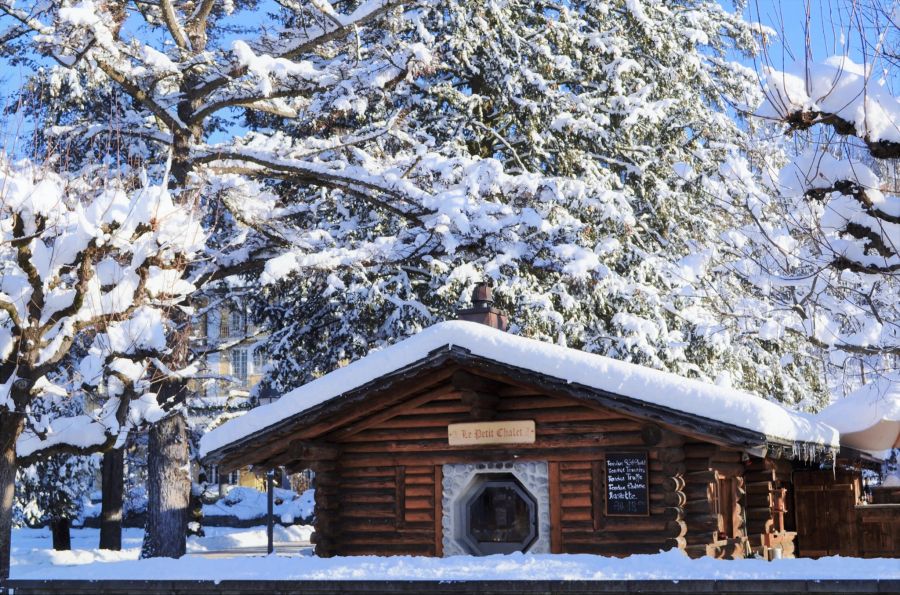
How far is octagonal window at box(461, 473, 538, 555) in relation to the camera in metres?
13.7

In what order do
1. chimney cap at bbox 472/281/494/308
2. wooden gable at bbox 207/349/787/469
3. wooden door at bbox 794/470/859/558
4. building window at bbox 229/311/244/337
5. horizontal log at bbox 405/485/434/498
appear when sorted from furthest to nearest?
1. building window at bbox 229/311/244/337
2. wooden door at bbox 794/470/859/558
3. chimney cap at bbox 472/281/494/308
4. horizontal log at bbox 405/485/434/498
5. wooden gable at bbox 207/349/787/469

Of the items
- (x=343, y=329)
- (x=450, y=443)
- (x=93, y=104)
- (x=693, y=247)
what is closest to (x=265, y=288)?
(x=343, y=329)

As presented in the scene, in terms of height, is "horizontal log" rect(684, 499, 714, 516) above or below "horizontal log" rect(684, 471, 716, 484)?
below

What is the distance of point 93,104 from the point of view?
2386 centimetres

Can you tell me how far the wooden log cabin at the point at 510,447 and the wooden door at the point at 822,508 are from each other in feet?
14.1

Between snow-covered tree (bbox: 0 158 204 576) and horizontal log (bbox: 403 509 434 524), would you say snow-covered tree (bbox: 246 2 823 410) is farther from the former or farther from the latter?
horizontal log (bbox: 403 509 434 524)

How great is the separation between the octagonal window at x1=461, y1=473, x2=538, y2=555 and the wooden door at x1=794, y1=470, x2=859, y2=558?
6848mm

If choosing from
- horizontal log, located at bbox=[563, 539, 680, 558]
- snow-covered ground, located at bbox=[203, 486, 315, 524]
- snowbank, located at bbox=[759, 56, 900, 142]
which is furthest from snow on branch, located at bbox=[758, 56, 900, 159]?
snow-covered ground, located at bbox=[203, 486, 315, 524]

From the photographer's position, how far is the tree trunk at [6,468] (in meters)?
12.8

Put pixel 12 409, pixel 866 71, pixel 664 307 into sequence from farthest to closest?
1. pixel 664 307
2. pixel 12 409
3. pixel 866 71

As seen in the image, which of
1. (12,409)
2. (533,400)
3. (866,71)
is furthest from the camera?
(533,400)

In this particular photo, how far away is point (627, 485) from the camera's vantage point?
1277 cm

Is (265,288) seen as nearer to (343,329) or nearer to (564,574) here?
(343,329)

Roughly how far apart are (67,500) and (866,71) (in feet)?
74.7
